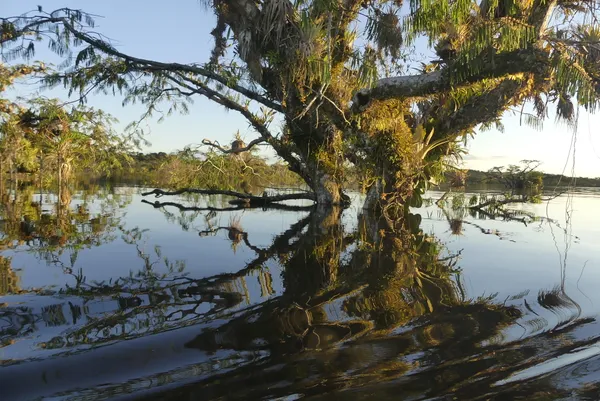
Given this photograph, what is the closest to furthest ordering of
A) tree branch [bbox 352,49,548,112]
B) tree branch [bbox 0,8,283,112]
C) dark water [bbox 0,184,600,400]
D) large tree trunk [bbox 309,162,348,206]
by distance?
1. dark water [bbox 0,184,600,400]
2. tree branch [bbox 352,49,548,112]
3. tree branch [bbox 0,8,283,112]
4. large tree trunk [bbox 309,162,348,206]

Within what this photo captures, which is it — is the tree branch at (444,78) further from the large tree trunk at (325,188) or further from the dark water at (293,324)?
the dark water at (293,324)

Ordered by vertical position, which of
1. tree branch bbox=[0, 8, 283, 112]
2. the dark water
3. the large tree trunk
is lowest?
the dark water

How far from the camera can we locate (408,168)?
1017 centimetres

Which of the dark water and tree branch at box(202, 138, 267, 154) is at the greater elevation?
tree branch at box(202, 138, 267, 154)

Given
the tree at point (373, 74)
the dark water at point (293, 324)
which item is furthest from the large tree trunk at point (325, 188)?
the dark water at point (293, 324)

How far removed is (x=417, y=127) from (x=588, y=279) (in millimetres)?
8208

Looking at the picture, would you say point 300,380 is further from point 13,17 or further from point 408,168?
point 13,17

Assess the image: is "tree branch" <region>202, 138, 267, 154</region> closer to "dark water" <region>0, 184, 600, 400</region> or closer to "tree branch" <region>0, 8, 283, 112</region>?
"tree branch" <region>0, 8, 283, 112</region>

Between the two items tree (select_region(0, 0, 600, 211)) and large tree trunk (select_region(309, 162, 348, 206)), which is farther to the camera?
large tree trunk (select_region(309, 162, 348, 206))

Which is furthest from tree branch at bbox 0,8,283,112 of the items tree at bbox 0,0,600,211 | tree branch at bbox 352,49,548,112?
tree branch at bbox 352,49,548,112

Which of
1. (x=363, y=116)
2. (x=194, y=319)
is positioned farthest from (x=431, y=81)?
(x=194, y=319)

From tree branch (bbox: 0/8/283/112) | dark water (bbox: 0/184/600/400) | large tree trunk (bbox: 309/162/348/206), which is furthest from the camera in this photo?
large tree trunk (bbox: 309/162/348/206)

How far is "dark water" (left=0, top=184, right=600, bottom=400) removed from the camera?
1616 millimetres

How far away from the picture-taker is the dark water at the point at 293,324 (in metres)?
1.62
